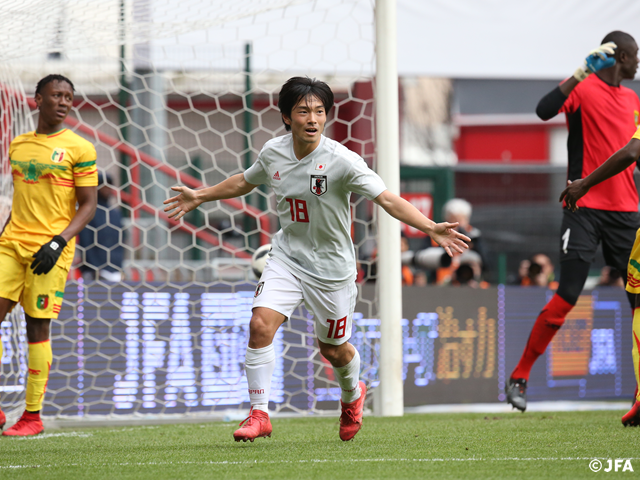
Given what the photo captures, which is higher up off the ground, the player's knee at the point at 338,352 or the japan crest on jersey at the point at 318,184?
the japan crest on jersey at the point at 318,184

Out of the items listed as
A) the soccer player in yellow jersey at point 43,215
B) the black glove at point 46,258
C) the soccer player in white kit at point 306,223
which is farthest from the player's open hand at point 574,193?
the black glove at point 46,258

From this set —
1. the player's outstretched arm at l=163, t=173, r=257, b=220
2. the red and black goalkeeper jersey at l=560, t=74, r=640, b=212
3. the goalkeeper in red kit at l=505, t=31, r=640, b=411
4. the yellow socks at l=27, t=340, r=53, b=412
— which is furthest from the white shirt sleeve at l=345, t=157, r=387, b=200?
the yellow socks at l=27, t=340, r=53, b=412

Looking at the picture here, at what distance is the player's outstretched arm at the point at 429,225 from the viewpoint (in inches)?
145

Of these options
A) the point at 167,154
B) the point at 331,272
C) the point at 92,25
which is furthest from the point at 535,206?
the point at 331,272

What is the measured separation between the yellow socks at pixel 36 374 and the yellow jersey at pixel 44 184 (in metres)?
0.56

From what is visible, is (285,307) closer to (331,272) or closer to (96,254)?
(331,272)

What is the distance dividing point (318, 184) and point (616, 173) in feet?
5.37

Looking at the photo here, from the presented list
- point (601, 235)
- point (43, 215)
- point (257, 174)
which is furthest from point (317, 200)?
point (601, 235)

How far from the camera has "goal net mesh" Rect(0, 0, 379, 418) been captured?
635cm

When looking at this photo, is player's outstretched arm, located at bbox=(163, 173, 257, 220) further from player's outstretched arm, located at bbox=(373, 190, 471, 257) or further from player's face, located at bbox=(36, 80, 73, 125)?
player's face, located at bbox=(36, 80, 73, 125)

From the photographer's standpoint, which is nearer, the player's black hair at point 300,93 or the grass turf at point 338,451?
the grass turf at point 338,451

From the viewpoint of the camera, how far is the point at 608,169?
4.34m

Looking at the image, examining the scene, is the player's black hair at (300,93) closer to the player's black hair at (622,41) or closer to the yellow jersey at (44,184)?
the yellow jersey at (44,184)

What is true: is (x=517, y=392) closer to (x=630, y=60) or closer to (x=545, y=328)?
(x=545, y=328)
